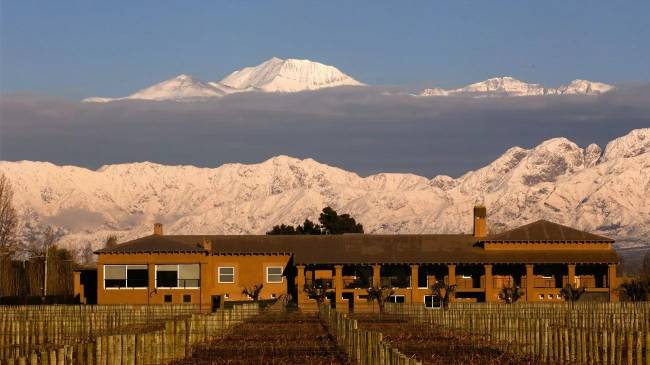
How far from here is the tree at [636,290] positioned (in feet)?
340

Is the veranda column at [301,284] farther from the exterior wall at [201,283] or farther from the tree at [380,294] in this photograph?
the tree at [380,294]

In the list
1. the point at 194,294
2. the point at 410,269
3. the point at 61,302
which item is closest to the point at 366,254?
the point at 410,269

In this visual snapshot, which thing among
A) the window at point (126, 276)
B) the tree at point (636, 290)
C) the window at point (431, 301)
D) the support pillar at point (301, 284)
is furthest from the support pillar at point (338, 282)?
the tree at point (636, 290)

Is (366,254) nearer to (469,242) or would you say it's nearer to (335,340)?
(469,242)

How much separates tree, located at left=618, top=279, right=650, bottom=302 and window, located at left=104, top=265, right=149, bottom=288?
36.0 m

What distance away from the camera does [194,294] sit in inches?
4304

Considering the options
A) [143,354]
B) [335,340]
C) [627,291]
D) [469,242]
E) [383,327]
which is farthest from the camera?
[469,242]

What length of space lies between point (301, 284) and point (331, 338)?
165ft

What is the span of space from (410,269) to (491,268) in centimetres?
642

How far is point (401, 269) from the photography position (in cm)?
11031

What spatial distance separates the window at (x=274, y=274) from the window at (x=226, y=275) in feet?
9.29

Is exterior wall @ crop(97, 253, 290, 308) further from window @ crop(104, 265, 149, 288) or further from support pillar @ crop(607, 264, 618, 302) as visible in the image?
support pillar @ crop(607, 264, 618, 302)

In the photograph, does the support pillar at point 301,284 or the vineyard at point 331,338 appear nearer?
the vineyard at point 331,338

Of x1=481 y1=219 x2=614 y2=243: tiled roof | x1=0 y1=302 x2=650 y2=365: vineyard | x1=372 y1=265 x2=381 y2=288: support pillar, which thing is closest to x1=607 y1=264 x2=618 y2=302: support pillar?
x1=481 y1=219 x2=614 y2=243: tiled roof
